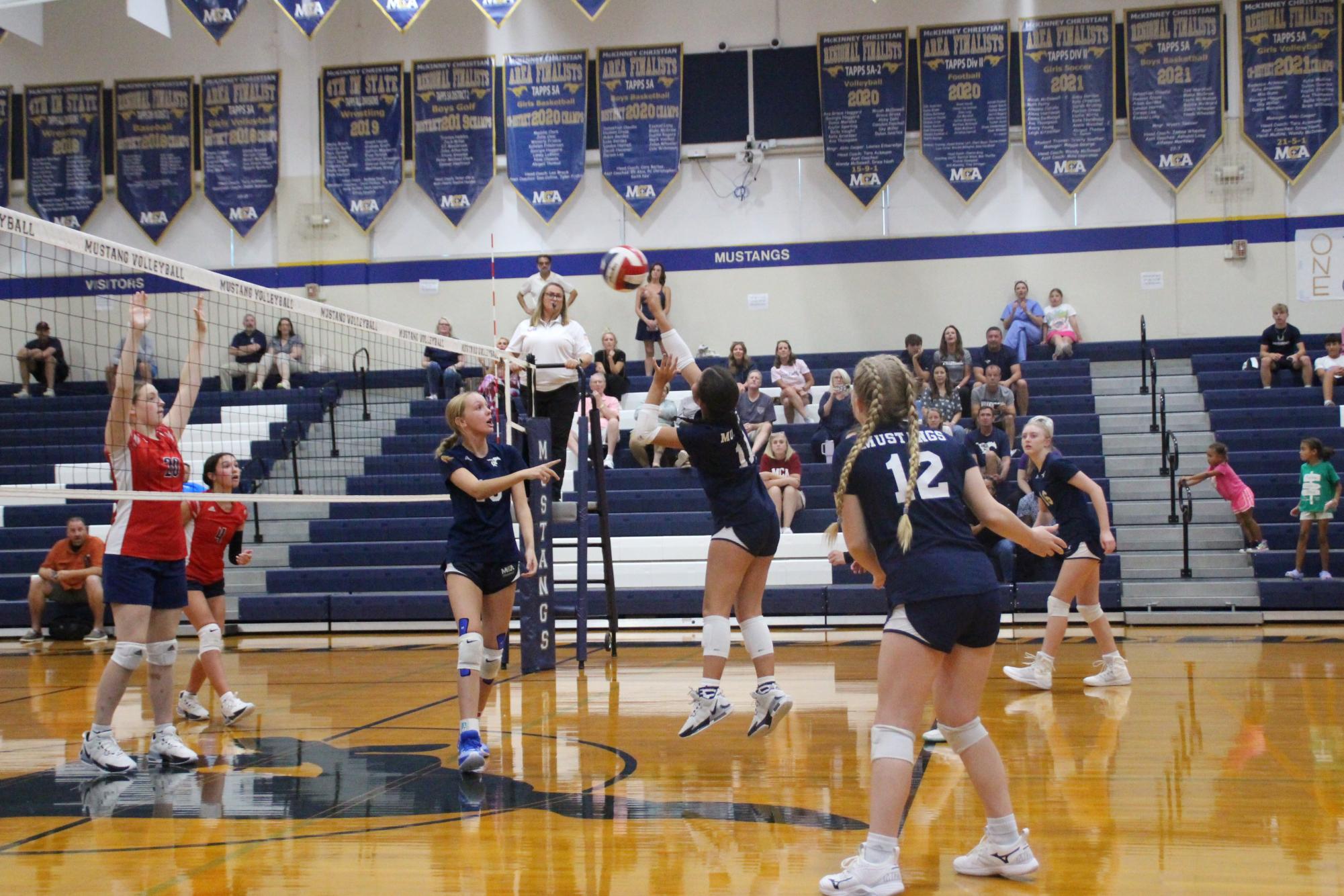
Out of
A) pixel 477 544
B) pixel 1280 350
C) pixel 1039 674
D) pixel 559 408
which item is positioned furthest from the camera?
pixel 1280 350

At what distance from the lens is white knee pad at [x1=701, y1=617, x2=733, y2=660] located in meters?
6.31

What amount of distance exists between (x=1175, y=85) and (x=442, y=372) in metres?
12.1


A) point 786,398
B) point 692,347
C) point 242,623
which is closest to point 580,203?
point 692,347

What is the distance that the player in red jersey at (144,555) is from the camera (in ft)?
19.8

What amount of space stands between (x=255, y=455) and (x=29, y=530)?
9.60 feet

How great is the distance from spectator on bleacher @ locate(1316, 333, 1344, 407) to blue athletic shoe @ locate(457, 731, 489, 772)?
13.0 m

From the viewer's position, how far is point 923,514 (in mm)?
4016

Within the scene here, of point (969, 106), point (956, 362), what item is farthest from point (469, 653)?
point (969, 106)

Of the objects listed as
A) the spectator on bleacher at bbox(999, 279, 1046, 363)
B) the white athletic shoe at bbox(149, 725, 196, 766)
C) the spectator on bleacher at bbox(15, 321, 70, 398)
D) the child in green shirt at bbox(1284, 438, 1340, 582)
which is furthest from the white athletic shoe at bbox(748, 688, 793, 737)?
the spectator on bleacher at bbox(15, 321, 70, 398)

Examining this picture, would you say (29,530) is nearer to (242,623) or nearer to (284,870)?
(242,623)

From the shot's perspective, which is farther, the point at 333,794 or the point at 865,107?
the point at 865,107

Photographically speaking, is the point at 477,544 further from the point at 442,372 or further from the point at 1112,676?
the point at 442,372

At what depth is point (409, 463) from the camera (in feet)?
51.1

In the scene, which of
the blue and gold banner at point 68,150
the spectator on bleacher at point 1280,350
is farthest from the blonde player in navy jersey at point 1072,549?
the blue and gold banner at point 68,150
